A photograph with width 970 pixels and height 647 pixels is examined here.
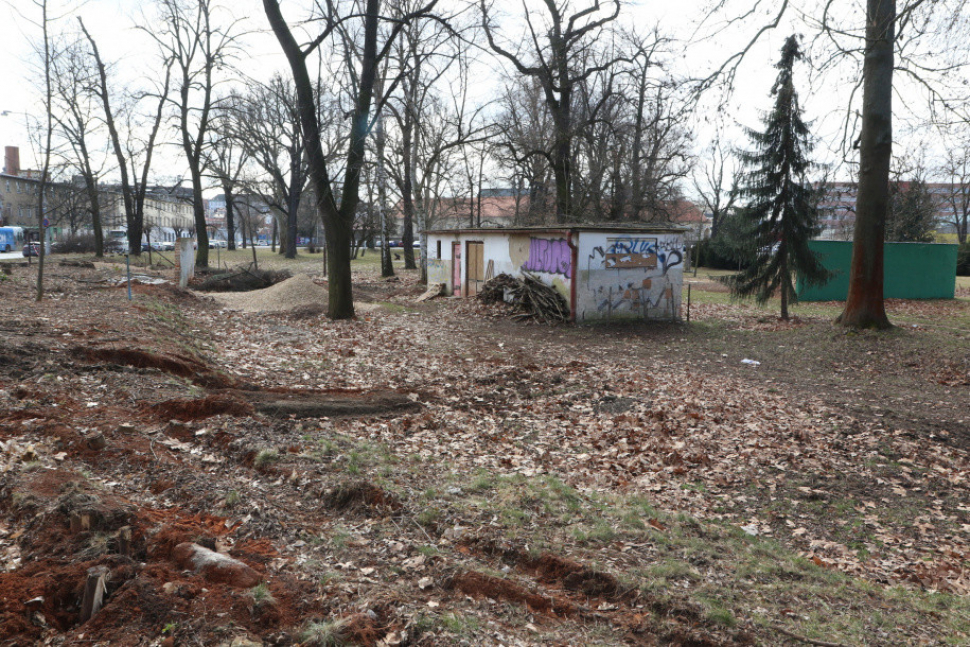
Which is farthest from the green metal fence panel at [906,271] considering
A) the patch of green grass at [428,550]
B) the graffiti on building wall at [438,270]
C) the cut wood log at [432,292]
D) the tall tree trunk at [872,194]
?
the patch of green grass at [428,550]

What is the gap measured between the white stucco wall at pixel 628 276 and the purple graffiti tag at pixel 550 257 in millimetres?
453

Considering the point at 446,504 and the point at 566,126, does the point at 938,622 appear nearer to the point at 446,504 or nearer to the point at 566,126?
the point at 446,504

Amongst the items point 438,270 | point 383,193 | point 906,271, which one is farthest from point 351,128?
point 906,271

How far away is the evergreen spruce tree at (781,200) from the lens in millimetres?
18453

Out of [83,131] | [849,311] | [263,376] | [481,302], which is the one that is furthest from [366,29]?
[83,131]

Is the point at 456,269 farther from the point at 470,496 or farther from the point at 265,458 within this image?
the point at 470,496

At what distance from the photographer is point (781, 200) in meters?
18.9

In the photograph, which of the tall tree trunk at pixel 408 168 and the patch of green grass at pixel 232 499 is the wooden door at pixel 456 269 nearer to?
the tall tree trunk at pixel 408 168

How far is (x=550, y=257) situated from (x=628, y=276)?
86.2 inches

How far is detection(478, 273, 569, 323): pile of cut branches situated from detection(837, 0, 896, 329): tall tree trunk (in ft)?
22.4

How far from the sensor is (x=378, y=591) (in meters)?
3.85

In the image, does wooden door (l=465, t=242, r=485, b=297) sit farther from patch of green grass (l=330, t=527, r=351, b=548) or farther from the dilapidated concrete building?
patch of green grass (l=330, t=527, r=351, b=548)

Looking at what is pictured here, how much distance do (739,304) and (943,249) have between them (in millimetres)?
9614

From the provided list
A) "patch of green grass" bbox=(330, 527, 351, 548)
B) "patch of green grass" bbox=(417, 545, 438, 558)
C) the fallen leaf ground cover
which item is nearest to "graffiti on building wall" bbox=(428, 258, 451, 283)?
the fallen leaf ground cover
